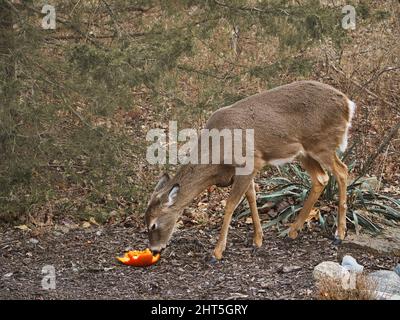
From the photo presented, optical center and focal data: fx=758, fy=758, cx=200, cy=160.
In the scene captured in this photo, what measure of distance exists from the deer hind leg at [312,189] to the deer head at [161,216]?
4.74ft

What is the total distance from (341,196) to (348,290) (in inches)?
84.0

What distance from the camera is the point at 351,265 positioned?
7.12 meters

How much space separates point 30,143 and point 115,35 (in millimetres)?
1595

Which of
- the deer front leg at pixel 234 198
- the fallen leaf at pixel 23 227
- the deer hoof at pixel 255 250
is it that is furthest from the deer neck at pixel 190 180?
the fallen leaf at pixel 23 227

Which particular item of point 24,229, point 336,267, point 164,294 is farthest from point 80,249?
point 336,267

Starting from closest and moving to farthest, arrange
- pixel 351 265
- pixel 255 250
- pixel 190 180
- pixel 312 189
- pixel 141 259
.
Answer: pixel 351 265, pixel 141 259, pixel 190 180, pixel 255 250, pixel 312 189

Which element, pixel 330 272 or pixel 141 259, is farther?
pixel 141 259

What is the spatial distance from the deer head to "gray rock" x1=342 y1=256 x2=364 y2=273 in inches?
67.9

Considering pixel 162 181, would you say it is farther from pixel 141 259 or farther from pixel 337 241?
pixel 337 241

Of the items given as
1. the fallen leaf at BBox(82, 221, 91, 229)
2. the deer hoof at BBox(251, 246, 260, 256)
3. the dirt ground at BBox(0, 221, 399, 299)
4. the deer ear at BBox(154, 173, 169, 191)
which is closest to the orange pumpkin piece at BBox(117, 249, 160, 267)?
the dirt ground at BBox(0, 221, 399, 299)

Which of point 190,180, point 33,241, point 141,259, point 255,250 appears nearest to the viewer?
point 141,259

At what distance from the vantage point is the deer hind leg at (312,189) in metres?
8.20

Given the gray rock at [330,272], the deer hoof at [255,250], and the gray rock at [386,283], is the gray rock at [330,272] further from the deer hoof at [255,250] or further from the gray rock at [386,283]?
the deer hoof at [255,250]

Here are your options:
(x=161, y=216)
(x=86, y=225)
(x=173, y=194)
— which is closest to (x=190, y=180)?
(x=173, y=194)
